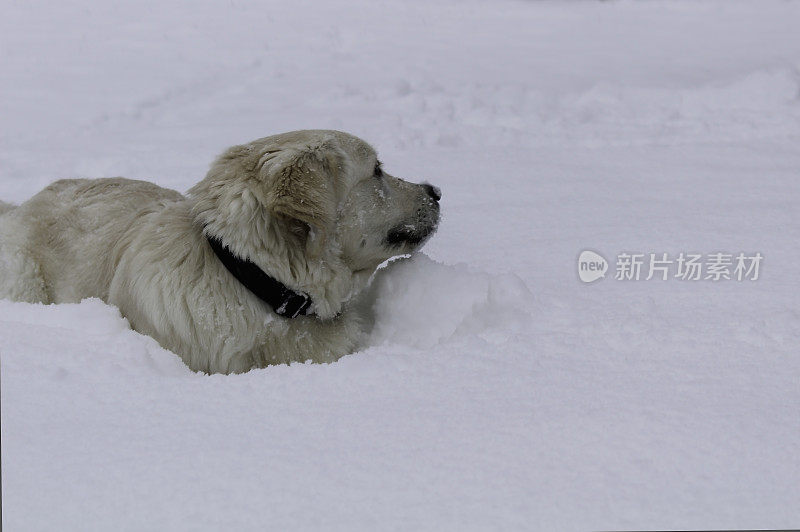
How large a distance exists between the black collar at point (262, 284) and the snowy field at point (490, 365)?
394mm

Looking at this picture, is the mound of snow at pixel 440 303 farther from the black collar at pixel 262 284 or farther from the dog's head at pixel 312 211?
the black collar at pixel 262 284

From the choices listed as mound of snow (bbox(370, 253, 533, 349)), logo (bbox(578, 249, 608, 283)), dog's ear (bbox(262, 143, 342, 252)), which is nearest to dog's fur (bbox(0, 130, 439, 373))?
dog's ear (bbox(262, 143, 342, 252))

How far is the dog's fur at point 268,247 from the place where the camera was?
2.97 m

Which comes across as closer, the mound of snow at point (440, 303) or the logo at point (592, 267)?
the mound of snow at point (440, 303)

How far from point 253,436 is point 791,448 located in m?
1.46

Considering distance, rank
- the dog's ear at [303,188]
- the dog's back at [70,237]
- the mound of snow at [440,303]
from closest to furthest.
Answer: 1. the dog's ear at [303,188]
2. the mound of snow at [440,303]
3. the dog's back at [70,237]

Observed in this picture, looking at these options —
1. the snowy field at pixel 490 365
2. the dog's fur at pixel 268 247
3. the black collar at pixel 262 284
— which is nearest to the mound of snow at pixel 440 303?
the snowy field at pixel 490 365

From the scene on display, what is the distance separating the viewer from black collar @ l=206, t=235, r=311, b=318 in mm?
3008

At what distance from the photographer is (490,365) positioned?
8.37 ft

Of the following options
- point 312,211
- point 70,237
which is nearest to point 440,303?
point 312,211

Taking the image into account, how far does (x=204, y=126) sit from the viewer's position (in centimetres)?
757

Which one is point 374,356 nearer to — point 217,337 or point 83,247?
point 217,337

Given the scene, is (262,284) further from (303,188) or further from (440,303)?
(440,303)

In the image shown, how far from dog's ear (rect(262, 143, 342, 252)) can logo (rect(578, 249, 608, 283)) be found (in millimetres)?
1312
